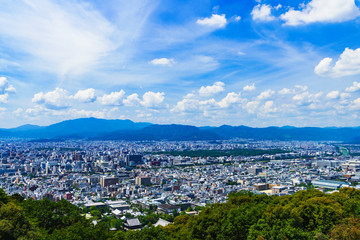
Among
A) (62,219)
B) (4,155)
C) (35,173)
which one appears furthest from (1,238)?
(4,155)

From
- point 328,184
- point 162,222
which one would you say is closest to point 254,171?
point 328,184

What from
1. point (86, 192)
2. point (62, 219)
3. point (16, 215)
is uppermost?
point (16, 215)

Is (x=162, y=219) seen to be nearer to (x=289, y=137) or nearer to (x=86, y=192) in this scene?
(x=86, y=192)

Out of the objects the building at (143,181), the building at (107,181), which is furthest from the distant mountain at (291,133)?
the building at (107,181)

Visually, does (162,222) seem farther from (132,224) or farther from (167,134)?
(167,134)

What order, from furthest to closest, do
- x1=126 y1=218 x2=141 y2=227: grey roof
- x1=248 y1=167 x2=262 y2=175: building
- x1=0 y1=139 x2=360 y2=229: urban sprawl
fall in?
x1=248 y1=167 x2=262 y2=175: building, x1=0 y1=139 x2=360 y2=229: urban sprawl, x1=126 y1=218 x2=141 y2=227: grey roof

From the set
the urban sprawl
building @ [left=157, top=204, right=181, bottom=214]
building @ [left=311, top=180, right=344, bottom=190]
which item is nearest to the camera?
building @ [left=157, top=204, right=181, bottom=214]

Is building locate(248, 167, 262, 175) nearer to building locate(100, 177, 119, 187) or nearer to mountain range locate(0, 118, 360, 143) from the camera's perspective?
building locate(100, 177, 119, 187)

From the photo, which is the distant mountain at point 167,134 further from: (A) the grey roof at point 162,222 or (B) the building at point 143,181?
(A) the grey roof at point 162,222

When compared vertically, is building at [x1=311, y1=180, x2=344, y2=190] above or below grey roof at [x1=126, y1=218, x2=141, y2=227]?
below

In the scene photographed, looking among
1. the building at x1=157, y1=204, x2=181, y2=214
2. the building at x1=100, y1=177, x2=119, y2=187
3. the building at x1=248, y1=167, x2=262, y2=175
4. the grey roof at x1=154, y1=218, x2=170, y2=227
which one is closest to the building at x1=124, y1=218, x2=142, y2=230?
the grey roof at x1=154, y1=218, x2=170, y2=227

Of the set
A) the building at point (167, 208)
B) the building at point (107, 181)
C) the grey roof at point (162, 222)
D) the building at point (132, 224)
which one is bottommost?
the building at point (107, 181)
